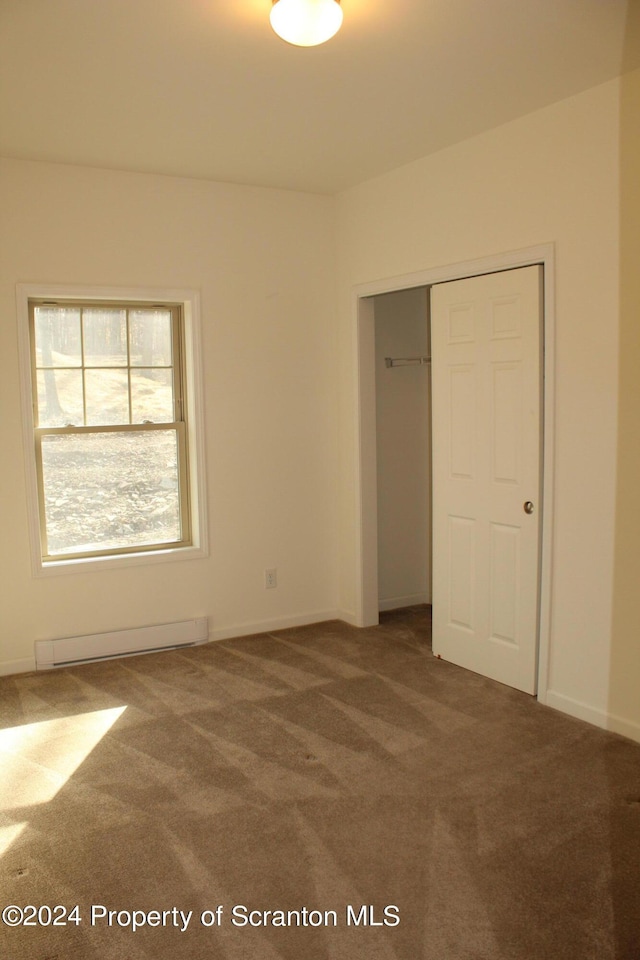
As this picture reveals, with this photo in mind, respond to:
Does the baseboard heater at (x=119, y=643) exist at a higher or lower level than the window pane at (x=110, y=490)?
lower

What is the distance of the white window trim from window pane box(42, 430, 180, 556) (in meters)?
0.12

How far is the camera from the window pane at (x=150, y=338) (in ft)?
15.1

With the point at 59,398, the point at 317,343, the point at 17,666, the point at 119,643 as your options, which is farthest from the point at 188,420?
the point at 17,666

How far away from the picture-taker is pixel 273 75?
3070mm

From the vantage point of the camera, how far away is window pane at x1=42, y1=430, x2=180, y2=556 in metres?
4.46

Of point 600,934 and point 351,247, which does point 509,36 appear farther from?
point 600,934

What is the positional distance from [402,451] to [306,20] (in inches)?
129

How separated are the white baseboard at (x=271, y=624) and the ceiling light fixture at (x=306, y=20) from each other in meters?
3.35

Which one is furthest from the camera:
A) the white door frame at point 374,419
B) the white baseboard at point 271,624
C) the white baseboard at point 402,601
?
the white baseboard at point 402,601

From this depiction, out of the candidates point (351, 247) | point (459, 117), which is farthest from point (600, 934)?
point (351, 247)

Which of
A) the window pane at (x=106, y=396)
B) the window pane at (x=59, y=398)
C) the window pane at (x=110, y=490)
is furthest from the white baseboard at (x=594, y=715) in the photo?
Answer: the window pane at (x=59, y=398)

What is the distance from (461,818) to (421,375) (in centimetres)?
337

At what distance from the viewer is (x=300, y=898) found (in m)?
2.35

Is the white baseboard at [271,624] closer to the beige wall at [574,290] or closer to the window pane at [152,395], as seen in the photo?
the window pane at [152,395]
